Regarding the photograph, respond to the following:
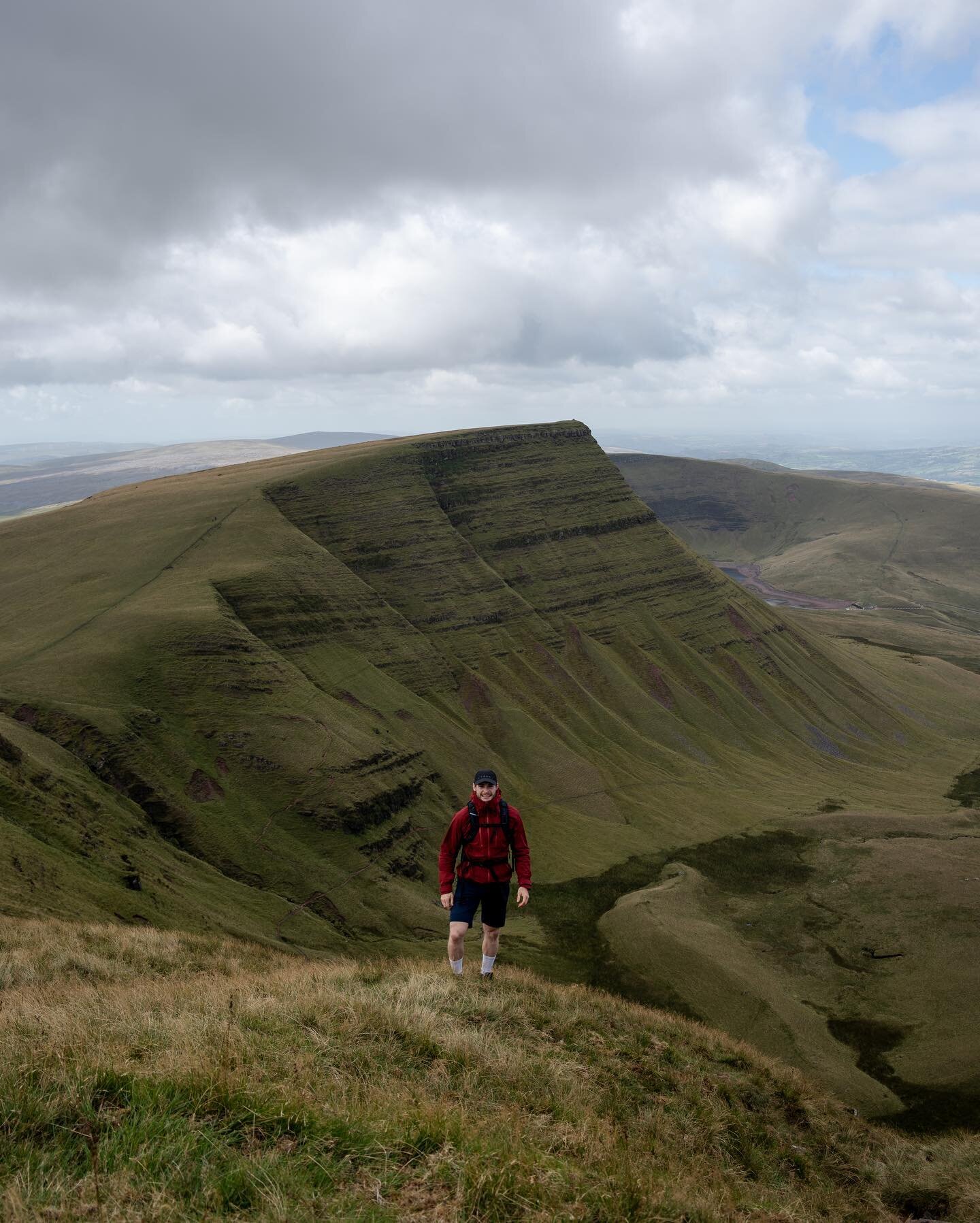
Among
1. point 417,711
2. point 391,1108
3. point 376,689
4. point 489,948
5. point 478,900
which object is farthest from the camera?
point 417,711

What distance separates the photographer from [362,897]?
67.1 metres

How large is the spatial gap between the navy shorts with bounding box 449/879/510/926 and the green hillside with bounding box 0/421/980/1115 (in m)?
20.8

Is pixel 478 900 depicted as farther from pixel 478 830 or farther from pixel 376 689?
pixel 376 689

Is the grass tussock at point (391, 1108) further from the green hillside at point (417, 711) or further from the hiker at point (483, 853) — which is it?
the green hillside at point (417, 711)

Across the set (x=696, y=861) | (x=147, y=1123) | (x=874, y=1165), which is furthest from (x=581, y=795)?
(x=147, y=1123)

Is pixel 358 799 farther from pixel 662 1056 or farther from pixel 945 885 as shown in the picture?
pixel 662 1056

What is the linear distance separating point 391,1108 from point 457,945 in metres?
7.17

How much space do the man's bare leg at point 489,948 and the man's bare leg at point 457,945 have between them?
0.46 meters

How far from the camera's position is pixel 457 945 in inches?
643

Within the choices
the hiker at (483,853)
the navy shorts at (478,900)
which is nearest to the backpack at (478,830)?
the hiker at (483,853)

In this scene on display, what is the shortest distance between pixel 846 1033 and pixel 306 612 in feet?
231

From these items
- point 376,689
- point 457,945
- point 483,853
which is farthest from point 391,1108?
point 376,689

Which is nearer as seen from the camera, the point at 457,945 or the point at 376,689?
the point at 457,945

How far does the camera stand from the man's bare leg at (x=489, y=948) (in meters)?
16.3
